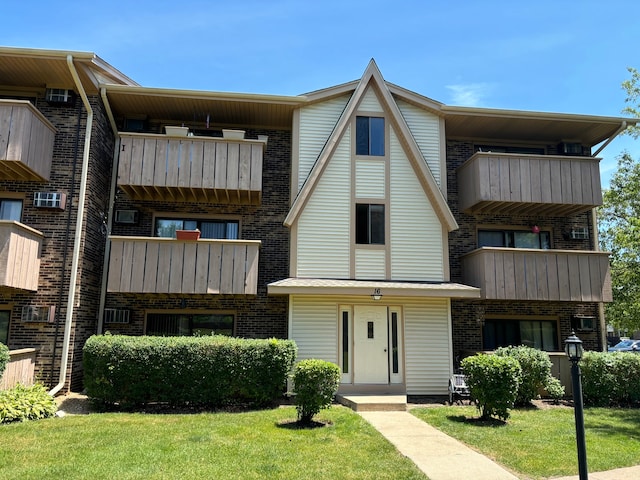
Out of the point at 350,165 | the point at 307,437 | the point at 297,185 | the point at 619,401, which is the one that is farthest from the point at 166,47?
the point at 619,401

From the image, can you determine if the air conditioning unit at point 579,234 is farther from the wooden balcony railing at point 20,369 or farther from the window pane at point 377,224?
the wooden balcony railing at point 20,369

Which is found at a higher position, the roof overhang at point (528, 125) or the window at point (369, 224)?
the roof overhang at point (528, 125)

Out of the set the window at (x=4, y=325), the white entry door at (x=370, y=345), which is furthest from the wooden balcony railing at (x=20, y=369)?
the white entry door at (x=370, y=345)

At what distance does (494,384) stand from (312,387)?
12.3 ft

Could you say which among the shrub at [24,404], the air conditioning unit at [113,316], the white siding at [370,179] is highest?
the white siding at [370,179]

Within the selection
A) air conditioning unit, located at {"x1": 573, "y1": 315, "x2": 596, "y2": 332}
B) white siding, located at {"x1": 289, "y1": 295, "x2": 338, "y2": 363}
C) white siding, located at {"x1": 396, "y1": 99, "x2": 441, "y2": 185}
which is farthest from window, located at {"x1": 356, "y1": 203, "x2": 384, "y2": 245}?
air conditioning unit, located at {"x1": 573, "y1": 315, "x2": 596, "y2": 332}

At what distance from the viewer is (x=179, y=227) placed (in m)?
14.2

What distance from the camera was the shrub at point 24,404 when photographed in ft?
30.3

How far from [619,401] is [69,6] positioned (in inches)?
627

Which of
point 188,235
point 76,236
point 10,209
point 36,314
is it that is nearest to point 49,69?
point 10,209

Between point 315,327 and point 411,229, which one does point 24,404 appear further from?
point 411,229

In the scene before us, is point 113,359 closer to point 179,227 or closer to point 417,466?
point 179,227

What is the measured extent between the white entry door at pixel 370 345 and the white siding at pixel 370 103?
5998 mm

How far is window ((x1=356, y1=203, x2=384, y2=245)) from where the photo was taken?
13.7 m
